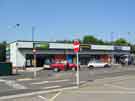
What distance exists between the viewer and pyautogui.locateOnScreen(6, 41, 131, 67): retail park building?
172 feet

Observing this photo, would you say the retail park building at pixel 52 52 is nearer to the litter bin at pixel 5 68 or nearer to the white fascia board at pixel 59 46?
the white fascia board at pixel 59 46

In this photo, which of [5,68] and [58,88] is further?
[5,68]

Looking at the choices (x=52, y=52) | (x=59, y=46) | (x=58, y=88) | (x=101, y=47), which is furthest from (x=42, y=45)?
(x=58, y=88)

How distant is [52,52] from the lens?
5566 cm

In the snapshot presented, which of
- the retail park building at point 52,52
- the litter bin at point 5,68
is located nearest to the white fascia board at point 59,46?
the retail park building at point 52,52

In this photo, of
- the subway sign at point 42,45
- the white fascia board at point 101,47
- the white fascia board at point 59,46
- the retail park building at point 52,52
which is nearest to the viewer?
the retail park building at point 52,52

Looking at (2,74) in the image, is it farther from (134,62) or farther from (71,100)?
(134,62)

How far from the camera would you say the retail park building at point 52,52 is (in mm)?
52450

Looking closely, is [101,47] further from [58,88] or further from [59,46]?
[58,88]

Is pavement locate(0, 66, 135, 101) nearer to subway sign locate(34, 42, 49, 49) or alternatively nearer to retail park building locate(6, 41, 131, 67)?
retail park building locate(6, 41, 131, 67)

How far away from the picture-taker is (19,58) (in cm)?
5225

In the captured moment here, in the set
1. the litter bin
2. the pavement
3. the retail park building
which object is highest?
the retail park building

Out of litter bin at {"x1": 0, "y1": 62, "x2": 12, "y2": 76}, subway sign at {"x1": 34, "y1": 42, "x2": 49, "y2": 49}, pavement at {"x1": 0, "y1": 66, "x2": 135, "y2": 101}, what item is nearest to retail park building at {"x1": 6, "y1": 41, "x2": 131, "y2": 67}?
subway sign at {"x1": 34, "y1": 42, "x2": 49, "y2": 49}

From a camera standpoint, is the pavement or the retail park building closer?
the pavement
